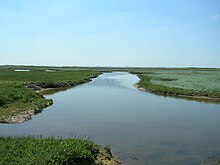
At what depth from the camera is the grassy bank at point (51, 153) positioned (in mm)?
10956

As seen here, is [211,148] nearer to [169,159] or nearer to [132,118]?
[169,159]

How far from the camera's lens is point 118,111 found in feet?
93.8

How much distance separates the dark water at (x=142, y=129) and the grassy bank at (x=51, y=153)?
155 cm

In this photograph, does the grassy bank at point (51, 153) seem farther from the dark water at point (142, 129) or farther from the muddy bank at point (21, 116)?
the muddy bank at point (21, 116)

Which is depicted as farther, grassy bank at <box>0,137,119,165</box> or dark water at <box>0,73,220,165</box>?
dark water at <box>0,73,220,165</box>

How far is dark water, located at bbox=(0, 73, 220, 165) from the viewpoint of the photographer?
1505cm

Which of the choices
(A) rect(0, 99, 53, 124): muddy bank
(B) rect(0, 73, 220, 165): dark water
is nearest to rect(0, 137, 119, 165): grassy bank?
(B) rect(0, 73, 220, 165): dark water

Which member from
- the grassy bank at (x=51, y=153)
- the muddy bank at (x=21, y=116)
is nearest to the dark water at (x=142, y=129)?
the muddy bank at (x=21, y=116)

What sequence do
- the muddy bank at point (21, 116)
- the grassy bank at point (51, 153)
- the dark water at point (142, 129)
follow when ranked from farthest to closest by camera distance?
the muddy bank at point (21, 116), the dark water at point (142, 129), the grassy bank at point (51, 153)

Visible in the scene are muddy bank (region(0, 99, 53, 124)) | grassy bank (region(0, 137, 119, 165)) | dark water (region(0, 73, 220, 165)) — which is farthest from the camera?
muddy bank (region(0, 99, 53, 124))

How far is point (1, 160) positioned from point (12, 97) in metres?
18.7

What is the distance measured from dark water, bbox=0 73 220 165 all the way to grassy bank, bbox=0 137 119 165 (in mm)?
1553

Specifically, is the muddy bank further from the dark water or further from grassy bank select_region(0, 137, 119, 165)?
grassy bank select_region(0, 137, 119, 165)

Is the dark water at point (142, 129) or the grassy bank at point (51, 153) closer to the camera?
the grassy bank at point (51, 153)
